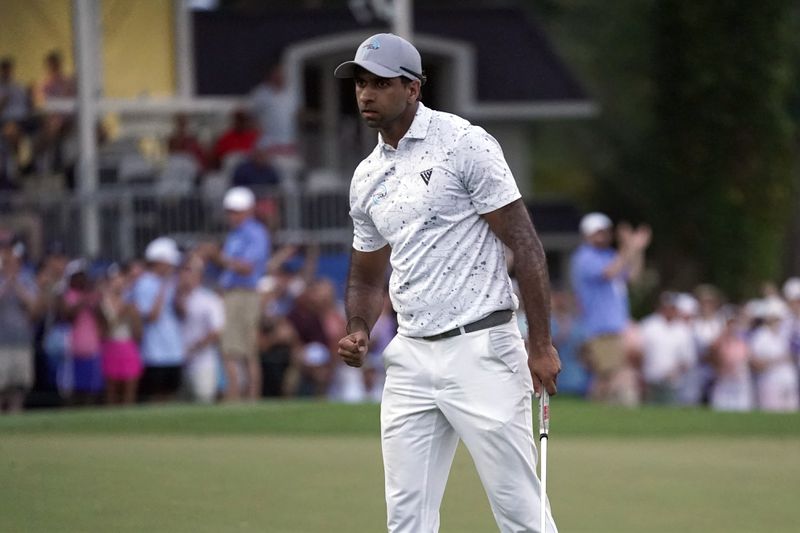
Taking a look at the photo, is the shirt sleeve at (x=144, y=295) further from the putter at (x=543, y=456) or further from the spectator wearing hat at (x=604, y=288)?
the putter at (x=543, y=456)

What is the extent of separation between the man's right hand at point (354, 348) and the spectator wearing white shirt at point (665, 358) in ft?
44.5

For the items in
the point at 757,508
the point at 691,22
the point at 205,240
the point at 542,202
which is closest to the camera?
the point at 757,508

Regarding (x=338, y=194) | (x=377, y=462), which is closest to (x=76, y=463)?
(x=377, y=462)

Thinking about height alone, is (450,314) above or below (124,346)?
above

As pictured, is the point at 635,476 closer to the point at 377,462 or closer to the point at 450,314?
the point at 377,462

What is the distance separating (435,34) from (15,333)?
13532 mm

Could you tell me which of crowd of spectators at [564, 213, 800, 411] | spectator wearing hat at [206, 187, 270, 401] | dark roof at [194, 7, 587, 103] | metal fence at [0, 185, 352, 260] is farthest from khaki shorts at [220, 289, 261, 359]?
dark roof at [194, 7, 587, 103]

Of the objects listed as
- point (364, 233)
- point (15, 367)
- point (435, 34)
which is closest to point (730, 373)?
point (15, 367)

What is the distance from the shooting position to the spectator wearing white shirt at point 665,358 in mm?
19906

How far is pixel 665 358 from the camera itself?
784 inches

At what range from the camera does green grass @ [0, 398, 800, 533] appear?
8961mm

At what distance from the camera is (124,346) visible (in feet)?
54.8

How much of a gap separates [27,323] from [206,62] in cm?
1104

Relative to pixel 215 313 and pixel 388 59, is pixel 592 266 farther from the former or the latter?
pixel 388 59
